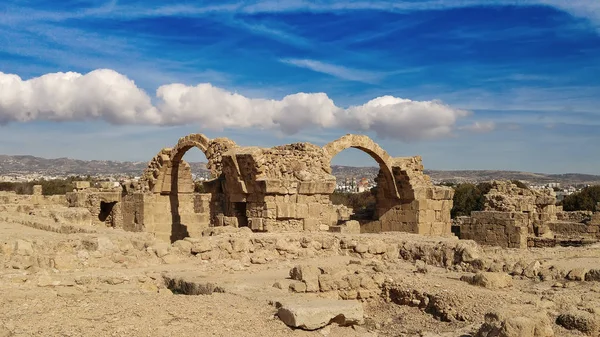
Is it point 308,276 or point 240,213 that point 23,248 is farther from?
point 240,213

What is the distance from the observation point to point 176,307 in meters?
5.78

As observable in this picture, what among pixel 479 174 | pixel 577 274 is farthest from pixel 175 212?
pixel 479 174

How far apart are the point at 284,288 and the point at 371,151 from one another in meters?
8.91

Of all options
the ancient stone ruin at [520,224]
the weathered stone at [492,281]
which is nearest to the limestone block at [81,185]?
the ancient stone ruin at [520,224]

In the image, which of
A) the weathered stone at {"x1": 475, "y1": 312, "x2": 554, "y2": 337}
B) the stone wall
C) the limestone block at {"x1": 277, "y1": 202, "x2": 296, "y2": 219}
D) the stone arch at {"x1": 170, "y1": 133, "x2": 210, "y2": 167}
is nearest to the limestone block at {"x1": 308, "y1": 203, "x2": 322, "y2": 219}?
the stone wall

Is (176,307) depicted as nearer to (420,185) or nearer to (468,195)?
(420,185)

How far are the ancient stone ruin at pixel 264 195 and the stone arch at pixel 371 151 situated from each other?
2cm

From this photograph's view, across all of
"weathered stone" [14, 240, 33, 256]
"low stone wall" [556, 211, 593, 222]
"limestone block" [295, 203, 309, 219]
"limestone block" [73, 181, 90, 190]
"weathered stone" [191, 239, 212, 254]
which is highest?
"limestone block" [73, 181, 90, 190]

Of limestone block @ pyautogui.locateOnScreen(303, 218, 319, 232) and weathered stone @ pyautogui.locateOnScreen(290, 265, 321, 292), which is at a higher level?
limestone block @ pyautogui.locateOnScreen(303, 218, 319, 232)

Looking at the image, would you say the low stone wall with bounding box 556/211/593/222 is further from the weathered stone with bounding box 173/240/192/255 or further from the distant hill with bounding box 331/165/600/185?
the distant hill with bounding box 331/165/600/185

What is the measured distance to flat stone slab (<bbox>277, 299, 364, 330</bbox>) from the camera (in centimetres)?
556

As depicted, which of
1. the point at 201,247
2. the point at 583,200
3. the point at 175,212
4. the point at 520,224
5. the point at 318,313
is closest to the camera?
the point at 318,313

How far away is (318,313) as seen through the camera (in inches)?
221

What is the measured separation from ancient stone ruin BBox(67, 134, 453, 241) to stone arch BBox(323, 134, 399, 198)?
2 centimetres
